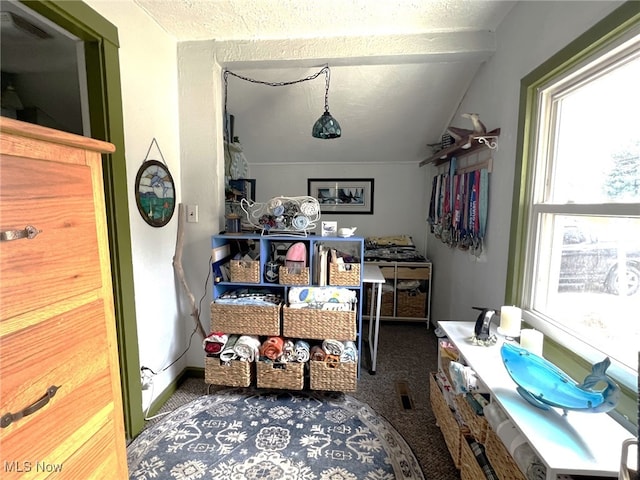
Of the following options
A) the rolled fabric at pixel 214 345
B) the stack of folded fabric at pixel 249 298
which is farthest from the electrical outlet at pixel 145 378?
the stack of folded fabric at pixel 249 298

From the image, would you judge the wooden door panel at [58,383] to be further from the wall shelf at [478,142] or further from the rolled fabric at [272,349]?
the wall shelf at [478,142]

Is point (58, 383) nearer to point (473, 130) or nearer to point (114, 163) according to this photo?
point (114, 163)

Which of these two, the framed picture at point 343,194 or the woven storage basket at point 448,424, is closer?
the woven storage basket at point 448,424

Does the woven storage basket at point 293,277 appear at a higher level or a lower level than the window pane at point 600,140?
lower

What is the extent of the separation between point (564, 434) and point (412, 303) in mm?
2260

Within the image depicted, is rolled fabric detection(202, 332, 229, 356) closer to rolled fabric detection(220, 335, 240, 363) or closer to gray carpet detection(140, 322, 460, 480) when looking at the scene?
rolled fabric detection(220, 335, 240, 363)

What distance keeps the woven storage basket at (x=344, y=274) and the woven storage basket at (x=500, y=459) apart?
0.97m

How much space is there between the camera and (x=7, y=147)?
60 centimetres

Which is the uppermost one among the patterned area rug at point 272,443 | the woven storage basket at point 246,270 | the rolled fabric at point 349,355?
→ the woven storage basket at point 246,270

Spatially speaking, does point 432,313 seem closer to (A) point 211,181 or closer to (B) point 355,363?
(B) point 355,363

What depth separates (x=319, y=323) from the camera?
6.02 ft

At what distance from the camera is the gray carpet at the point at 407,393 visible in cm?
153

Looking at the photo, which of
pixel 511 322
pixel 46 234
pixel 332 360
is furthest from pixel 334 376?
pixel 46 234

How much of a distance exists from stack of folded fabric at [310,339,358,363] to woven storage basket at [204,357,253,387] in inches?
16.6
